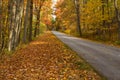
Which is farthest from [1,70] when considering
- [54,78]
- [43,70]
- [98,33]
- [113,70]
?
[98,33]

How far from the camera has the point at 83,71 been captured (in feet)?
30.5

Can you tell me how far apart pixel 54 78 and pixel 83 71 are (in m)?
1.68

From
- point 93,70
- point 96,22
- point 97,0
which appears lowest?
point 93,70

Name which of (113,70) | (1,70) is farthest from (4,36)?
(113,70)

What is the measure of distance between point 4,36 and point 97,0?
13496mm

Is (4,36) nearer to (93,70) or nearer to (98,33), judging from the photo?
(98,33)

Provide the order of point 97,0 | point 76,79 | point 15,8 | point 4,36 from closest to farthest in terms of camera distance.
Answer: point 76,79 < point 15,8 < point 4,36 < point 97,0

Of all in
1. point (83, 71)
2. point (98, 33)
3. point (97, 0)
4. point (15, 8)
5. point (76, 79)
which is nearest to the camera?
point (76, 79)

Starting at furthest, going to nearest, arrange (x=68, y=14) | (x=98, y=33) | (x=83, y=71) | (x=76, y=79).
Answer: (x=68, y=14) → (x=98, y=33) → (x=83, y=71) → (x=76, y=79)

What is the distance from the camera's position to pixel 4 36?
91.9 ft

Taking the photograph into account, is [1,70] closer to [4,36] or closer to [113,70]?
[113,70]

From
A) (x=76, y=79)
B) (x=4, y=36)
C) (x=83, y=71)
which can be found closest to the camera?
(x=76, y=79)

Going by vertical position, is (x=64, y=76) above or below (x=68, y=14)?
below

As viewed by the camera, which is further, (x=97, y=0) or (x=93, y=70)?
(x=97, y=0)
